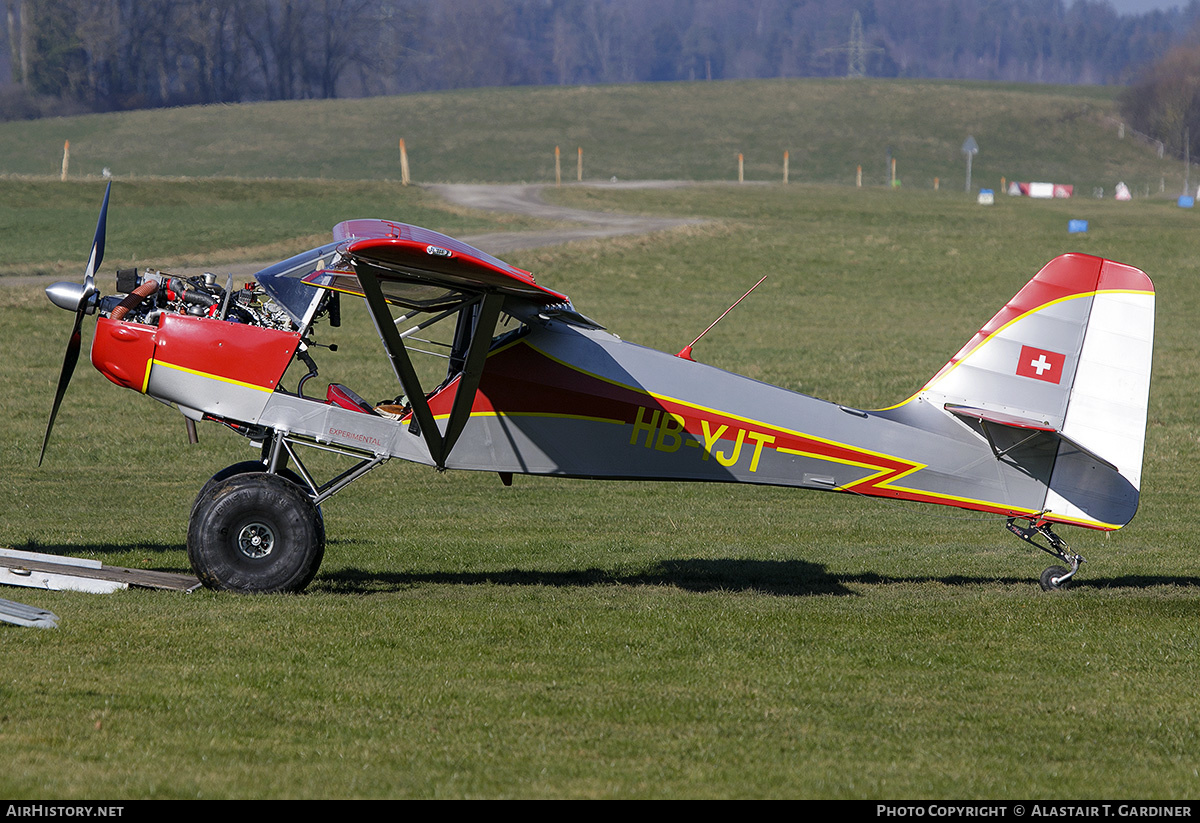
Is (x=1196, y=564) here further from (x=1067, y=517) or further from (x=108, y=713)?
(x=108, y=713)

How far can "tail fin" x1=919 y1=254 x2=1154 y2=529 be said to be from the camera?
408 inches

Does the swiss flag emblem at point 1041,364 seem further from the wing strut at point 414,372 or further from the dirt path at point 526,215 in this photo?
the dirt path at point 526,215

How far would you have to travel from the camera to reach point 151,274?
10.0 m

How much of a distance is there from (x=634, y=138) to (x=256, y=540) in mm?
94126

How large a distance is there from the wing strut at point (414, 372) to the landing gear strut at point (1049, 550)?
4903 millimetres

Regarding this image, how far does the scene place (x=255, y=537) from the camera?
9.86 meters

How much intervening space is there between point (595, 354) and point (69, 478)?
976cm

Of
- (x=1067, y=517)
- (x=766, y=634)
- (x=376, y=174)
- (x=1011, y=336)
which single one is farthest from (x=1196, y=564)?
(x=376, y=174)

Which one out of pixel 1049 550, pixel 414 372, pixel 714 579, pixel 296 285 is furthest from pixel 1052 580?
pixel 296 285

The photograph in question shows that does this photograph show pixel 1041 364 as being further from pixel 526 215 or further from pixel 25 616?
pixel 526 215

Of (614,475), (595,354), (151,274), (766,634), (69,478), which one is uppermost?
(151,274)

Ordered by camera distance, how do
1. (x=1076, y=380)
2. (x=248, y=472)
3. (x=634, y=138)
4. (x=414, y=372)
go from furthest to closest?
(x=634, y=138) → (x=1076, y=380) → (x=248, y=472) → (x=414, y=372)

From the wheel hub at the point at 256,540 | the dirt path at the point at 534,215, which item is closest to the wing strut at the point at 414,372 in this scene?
the wheel hub at the point at 256,540

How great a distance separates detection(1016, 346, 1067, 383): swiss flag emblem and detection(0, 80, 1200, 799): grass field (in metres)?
1.93
